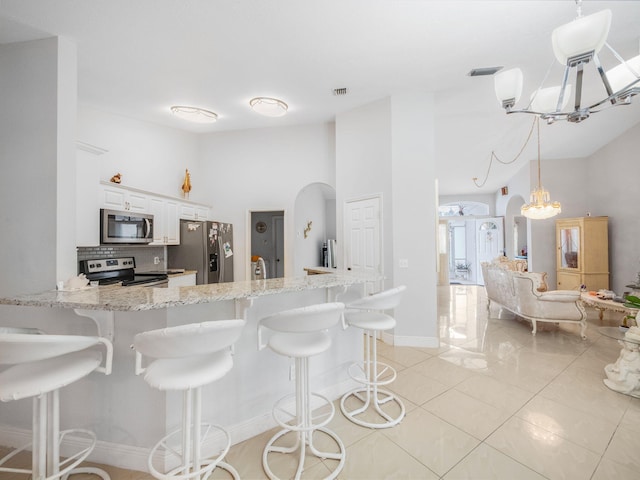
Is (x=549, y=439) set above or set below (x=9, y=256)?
below

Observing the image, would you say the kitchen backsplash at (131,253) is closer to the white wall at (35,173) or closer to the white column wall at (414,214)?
the white wall at (35,173)

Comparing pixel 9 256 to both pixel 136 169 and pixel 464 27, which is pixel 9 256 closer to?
pixel 136 169

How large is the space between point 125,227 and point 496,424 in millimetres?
4304

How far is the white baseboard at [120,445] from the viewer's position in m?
1.65

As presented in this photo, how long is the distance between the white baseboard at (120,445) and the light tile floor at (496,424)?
0.05 metres

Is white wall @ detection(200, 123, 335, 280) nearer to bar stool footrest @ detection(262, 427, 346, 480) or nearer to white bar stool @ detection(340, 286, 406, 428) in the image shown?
white bar stool @ detection(340, 286, 406, 428)

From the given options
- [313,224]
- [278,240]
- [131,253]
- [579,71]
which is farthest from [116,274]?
[579,71]

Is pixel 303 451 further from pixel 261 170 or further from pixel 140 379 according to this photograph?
pixel 261 170

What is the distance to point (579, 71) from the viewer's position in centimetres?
183

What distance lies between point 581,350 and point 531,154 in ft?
15.5

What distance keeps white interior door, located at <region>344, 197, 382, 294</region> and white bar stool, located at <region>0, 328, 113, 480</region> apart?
3.00 meters

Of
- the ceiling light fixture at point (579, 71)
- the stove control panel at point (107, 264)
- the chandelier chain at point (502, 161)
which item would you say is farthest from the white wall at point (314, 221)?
the ceiling light fixture at point (579, 71)

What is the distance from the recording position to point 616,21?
8.07 ft

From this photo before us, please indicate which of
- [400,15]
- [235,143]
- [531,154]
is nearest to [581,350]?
[400,15]
